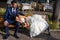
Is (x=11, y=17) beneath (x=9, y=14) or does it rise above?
beneath

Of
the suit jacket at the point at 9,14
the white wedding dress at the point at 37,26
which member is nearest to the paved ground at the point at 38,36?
the white wedding dress at the point at 37,26

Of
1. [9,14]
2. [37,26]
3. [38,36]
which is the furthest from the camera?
[38,36]

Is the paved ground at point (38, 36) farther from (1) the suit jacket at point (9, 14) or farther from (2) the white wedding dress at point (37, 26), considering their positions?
(1) the suit jacket at point (9, 14)

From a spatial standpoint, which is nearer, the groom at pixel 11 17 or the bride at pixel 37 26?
the groom at pixel 11 17

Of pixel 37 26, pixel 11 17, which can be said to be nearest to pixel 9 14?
pixel 11 17

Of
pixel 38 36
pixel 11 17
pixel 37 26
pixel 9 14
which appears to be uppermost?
pixel 9 14

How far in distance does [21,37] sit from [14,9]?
3.91 ft

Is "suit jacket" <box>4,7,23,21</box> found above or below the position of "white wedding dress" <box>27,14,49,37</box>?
above

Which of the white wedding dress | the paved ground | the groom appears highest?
the groom

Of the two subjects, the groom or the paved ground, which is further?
the paved ground

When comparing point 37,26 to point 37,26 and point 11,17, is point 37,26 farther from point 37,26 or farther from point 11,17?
point 11,17

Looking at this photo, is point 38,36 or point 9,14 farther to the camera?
point 38,36

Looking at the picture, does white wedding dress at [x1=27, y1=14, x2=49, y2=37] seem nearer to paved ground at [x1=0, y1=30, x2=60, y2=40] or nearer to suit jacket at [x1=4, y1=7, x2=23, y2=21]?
paved ground at [x1=0, y1=30, x2=60, y2=40]

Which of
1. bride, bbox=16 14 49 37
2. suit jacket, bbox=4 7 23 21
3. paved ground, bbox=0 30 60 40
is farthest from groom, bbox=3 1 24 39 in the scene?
bride, bbox=16 14 49 37
